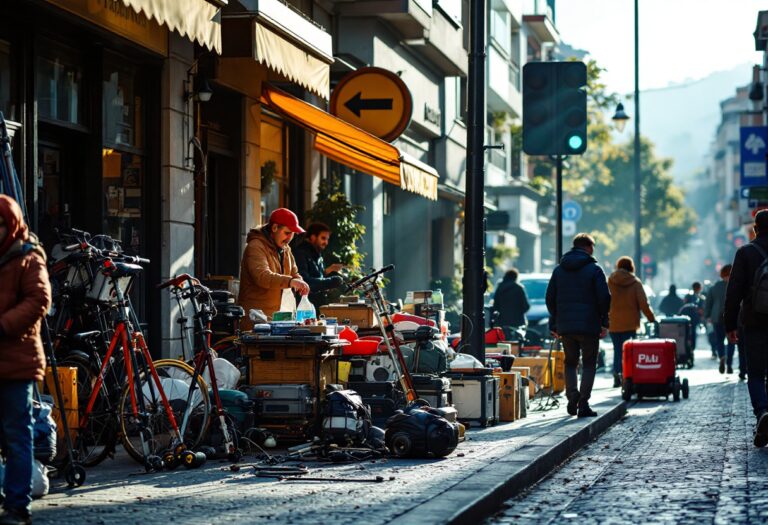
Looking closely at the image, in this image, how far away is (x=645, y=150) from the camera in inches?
4678

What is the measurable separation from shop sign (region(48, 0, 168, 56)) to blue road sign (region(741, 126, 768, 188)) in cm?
1894

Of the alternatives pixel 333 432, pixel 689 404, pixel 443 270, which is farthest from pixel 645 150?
pixel 333 432

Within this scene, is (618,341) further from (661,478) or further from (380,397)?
(661,478)

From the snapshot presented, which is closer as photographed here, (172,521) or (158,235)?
(172,521)

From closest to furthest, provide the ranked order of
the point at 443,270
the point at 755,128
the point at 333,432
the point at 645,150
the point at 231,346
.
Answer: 1. the point at 333,432
2. the point at 231,346
3. the point at 755,128
4. the point at 443,270
5. the point at 645,150

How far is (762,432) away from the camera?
12922 mm

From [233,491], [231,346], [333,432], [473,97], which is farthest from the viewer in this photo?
[473,97]

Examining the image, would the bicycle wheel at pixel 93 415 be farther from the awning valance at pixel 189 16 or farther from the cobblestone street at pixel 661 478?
the cobblestone street at pixel 661 478

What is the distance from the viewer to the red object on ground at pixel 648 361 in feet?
65.6

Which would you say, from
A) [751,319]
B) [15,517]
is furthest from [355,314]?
[15,517]

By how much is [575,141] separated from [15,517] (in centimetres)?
1128

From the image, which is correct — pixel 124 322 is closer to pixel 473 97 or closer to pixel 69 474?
pixel 69 474

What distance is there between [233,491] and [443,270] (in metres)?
26.7

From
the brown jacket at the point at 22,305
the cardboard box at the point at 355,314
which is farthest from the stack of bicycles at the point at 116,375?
the cardboard box at the point at 355,314
